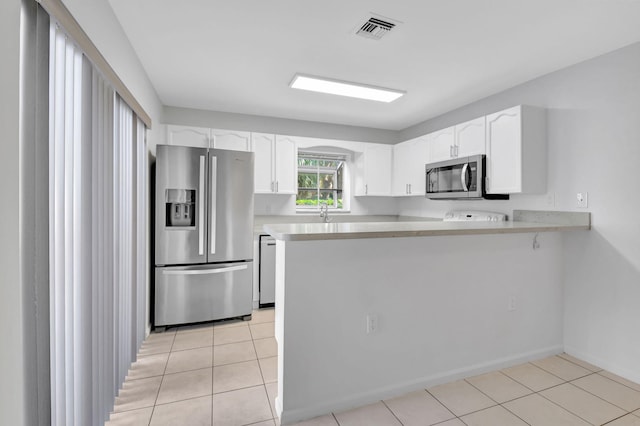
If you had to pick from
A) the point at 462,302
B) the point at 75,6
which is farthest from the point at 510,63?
the point at 75,6

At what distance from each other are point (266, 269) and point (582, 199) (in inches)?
121

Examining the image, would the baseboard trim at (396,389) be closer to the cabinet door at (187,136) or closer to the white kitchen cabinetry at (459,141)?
the white kitchen cabinetry at (459,141)

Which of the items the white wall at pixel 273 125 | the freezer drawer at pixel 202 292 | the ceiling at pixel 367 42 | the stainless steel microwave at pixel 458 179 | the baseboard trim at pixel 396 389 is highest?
the ceiling at pixel 367 42

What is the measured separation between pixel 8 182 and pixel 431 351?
2.34 metres

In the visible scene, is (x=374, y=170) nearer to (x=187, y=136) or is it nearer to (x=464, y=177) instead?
(x=464, y=177)

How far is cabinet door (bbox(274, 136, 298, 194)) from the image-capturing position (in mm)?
4016

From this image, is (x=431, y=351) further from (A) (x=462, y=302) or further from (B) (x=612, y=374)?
(B) (x=612, y=374)

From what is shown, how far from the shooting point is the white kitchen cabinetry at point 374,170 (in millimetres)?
4516

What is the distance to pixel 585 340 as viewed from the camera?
2.53 meters

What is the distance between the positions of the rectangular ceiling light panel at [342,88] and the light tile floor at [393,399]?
239 centimetres

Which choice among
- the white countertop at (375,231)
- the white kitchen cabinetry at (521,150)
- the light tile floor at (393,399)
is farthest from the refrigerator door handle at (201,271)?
the white kitchen cabinetry at (521,150)

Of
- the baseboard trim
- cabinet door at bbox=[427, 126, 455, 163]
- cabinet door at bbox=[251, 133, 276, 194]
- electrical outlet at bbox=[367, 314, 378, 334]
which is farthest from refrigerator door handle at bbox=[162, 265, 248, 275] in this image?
cabinet door at bbox=[427, 126, 455, 163]

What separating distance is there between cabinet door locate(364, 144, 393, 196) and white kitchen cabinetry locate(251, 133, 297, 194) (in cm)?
109

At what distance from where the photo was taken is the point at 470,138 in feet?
10.6
